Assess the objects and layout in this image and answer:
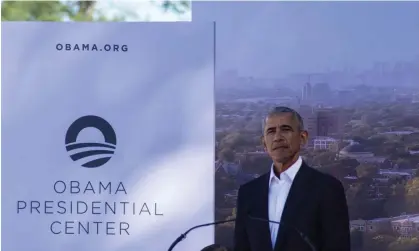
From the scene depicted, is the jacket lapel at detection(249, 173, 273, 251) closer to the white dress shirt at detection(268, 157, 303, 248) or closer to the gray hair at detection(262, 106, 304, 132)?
the white dress shirt at detection(268, 157, 303, 248)

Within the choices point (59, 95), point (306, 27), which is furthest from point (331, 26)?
point (59, 95)

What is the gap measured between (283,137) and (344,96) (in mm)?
447

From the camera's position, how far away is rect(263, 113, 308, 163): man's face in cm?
293

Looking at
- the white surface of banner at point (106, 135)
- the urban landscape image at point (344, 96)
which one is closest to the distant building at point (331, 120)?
the urban landscape image at point (344, 96)

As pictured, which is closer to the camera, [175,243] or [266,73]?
[175,243]

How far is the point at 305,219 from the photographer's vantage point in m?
2.87

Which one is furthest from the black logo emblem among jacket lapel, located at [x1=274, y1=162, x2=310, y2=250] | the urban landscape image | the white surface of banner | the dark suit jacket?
jacket lapel, located at [x1=274, y1=162, x2=310, y2=250]

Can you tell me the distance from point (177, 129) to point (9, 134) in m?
0.72

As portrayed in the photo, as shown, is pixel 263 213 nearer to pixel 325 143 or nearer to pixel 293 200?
pixel 293 200

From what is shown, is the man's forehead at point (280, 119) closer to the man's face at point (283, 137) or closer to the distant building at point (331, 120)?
the man's face at point (283, 137)

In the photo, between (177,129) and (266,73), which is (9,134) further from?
(266,73)

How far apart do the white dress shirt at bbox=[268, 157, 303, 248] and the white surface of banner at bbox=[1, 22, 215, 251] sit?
274 millimetres

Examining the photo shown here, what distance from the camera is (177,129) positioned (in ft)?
10.3

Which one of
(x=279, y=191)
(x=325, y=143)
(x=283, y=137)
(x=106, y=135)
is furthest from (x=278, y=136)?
(x=106, y=135)
